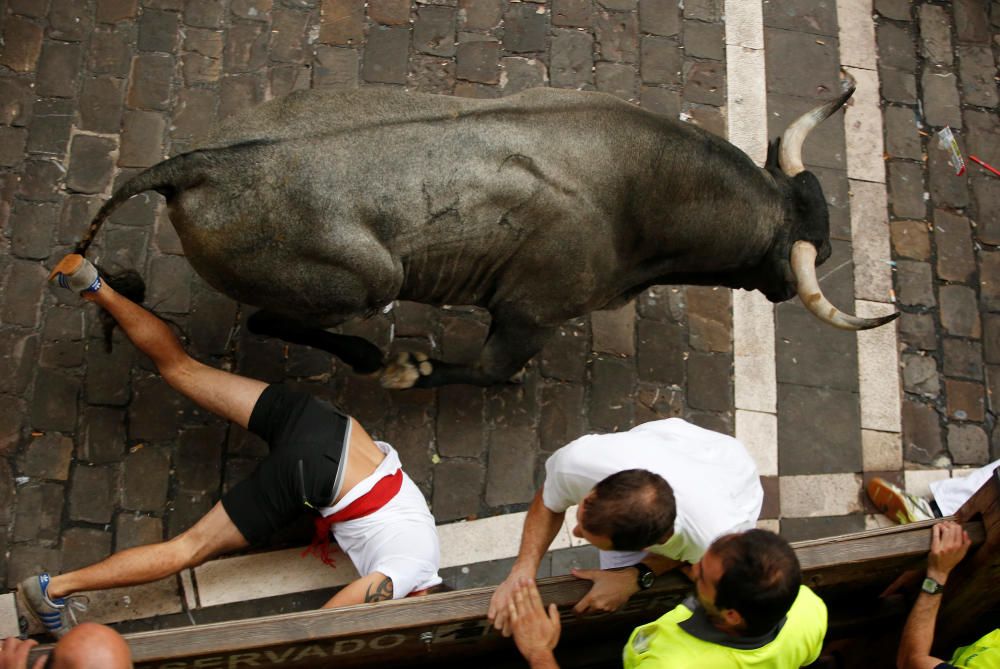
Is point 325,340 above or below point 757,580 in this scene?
below

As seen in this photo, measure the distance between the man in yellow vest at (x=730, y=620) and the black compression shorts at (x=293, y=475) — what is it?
54.6 inches

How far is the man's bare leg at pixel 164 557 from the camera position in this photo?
184 inches

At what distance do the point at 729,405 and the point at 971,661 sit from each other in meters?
2.27

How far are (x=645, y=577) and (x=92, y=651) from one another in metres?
2.12

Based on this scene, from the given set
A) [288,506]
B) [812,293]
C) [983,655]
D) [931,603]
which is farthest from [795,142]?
[288,506]

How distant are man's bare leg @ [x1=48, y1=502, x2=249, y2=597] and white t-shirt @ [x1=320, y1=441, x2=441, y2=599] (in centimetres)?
50

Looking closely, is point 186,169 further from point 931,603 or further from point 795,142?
point 931,603

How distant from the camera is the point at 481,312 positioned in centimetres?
602

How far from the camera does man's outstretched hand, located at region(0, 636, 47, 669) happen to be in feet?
10.7

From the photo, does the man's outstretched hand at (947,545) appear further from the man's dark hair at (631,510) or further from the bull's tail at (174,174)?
the bull's tail at (174,174)

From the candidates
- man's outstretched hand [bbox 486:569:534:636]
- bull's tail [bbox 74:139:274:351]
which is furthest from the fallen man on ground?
man's outstretched hand [bbox 486:569:534:636]

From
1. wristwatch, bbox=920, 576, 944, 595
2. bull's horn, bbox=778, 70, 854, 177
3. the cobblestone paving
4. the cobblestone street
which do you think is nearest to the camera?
wristwatch, bbox=920, 576, 944, 595

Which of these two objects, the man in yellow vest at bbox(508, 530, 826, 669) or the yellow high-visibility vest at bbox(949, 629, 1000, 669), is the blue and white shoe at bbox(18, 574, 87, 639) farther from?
the yellow high-visibility vest at bbox(949, 629, 1000, 669)

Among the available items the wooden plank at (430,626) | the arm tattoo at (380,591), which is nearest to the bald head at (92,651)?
the wooden plank at (430,626)
